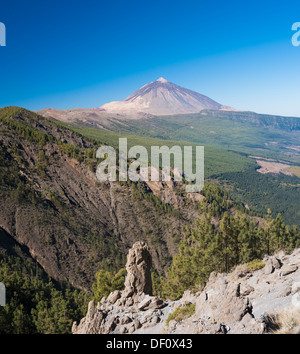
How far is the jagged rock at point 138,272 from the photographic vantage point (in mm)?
20766

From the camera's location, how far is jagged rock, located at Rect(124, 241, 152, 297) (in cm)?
2077

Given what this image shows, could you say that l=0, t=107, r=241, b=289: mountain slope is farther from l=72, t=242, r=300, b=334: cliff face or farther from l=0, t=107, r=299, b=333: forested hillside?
l=72, t=242, r=300, b=334: cliff face

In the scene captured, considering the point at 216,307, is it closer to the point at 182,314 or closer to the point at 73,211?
the point at 182,314

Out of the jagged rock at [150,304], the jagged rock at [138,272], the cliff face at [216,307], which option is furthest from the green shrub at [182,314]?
the jagged rock at [138,272]

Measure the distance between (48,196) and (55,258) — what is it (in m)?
21.1

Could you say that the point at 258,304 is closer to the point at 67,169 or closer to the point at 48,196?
the point at 48,196

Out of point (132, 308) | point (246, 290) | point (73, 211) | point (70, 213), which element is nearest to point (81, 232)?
point (70, 213)

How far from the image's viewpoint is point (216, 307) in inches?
449

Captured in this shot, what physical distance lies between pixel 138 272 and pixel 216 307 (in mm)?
11646

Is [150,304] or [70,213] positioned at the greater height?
[150,304]

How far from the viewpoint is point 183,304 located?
631 inches

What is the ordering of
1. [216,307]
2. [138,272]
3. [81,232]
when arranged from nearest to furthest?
[216,307] → [138,272] → [81,232]
